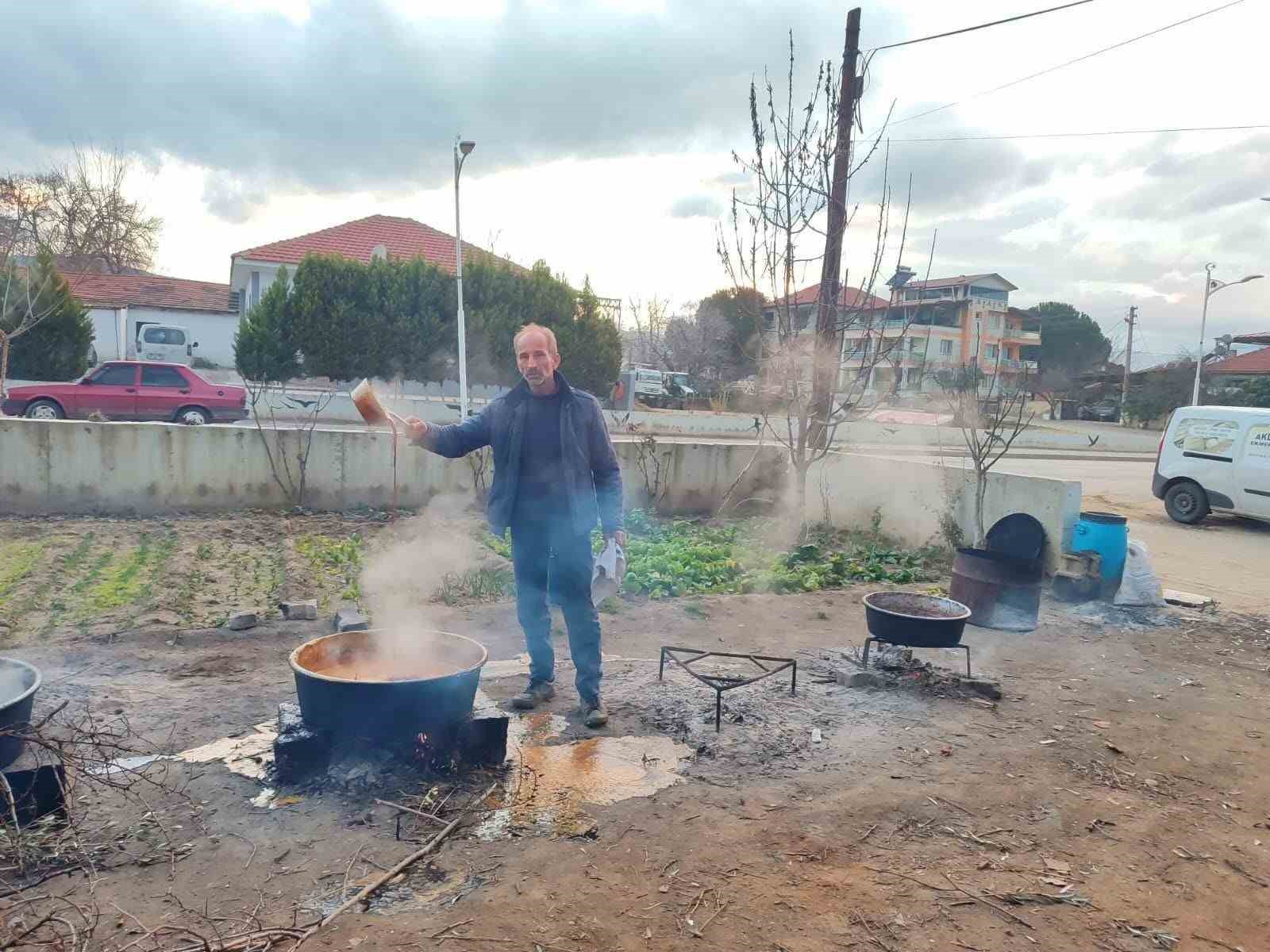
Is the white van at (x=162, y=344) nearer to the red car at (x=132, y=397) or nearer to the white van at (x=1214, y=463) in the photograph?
the red car at (x=132, y=397)

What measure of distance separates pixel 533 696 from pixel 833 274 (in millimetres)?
6979

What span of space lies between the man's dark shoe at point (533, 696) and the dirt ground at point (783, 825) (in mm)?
103

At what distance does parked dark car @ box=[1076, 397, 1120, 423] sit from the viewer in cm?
4438

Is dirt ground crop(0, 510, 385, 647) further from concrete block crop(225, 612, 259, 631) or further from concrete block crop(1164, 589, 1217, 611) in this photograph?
concrete block crop(1164, 589, 1217, 611)

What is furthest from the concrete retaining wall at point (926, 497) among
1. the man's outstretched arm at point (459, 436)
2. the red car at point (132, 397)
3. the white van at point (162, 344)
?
the white van at point (162, 344)

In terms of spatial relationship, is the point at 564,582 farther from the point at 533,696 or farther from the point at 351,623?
the point at 351,623

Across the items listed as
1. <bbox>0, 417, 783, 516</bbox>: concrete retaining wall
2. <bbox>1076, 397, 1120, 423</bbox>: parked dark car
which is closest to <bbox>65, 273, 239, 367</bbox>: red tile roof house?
<bbox>0, 417, 783, 516</bbox>: concrete retaining wall

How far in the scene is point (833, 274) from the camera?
32.1 ft

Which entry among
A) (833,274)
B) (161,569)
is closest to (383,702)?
(161,569)

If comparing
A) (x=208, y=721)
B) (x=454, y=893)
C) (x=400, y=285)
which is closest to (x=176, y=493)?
(x=208, y=721)

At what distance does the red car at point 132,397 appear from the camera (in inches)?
625

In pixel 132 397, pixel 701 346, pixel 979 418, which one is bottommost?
pixel 132 397

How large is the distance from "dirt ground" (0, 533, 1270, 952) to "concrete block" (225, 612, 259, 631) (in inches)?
3.5

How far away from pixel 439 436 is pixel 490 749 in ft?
5.29
